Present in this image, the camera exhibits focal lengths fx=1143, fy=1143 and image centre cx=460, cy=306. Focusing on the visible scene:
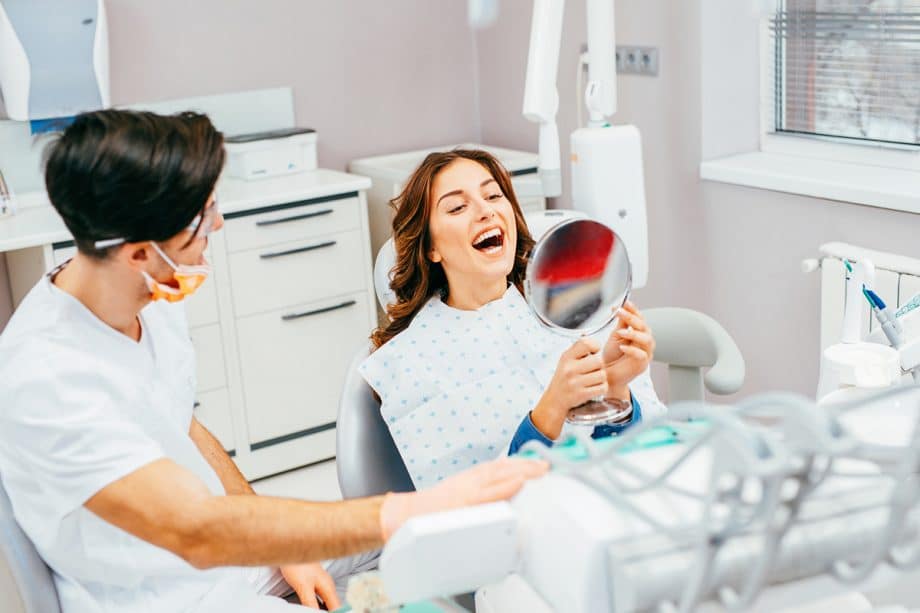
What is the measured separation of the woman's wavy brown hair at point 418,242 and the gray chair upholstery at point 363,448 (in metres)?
0.14

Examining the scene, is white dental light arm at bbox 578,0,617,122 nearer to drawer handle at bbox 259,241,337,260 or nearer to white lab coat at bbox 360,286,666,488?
drawer handle at bbox 259,241,337,260

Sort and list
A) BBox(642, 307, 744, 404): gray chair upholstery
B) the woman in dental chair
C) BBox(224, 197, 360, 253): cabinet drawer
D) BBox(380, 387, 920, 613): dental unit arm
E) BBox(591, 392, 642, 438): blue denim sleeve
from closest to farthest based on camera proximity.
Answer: BBox(380, 387, 920, 613): dental unit arm < BBox(591, 392, 642, 438): blue denim sleeve < the woman in dental chair < BBox(642, 307, 744, 404): gray chair upholstery < BBox(224, 197, 360, 253): cabinet drawer

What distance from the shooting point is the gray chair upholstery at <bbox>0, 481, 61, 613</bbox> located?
140 cm

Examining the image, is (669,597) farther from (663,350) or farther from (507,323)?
(663,350)

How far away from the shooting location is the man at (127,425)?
124cm

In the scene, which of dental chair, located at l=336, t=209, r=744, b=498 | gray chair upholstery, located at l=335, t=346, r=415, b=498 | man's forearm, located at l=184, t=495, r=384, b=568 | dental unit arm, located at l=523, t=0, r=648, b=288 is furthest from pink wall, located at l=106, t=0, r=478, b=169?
man's forearm, located at l=184, t=495, r=384, b=568

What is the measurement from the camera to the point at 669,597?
883 mm

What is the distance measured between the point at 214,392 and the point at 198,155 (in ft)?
6.55

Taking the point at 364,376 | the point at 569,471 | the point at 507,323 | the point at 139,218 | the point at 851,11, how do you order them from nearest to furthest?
the point at 569,471 < the point at 139,218 < the point at 364,376 < the point at 507,323 < the point at 851,11

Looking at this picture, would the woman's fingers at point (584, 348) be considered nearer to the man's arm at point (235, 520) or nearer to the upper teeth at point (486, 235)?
the upper teeth at point (486, 235)

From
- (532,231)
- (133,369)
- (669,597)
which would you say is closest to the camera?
(669,597)

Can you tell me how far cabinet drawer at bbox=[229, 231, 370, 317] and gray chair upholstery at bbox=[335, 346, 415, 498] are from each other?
145 cm

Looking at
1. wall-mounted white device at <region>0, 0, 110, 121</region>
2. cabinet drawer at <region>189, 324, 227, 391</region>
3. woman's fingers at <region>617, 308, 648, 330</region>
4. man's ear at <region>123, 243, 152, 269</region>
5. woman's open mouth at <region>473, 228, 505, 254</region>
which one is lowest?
cabinet drawer at <region>189, 324, 227, 391</region>

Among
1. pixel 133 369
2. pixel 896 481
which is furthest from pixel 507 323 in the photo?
pixel 896 481
